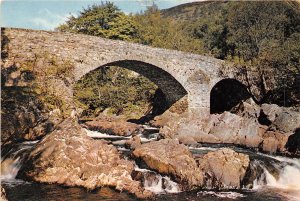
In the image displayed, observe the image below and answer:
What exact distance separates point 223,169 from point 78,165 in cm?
→ 575

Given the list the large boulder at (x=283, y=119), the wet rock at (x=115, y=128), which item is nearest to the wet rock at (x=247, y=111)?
the large boulder at (x=283, y=119)

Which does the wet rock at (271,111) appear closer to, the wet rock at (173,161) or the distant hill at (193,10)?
the wet rock at (173,161)

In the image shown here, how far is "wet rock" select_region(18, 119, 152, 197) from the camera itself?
45.7 feet

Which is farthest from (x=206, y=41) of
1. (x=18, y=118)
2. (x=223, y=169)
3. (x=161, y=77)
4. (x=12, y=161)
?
(x=12, y=161)

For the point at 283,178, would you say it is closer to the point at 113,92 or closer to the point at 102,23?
the point at 113,92

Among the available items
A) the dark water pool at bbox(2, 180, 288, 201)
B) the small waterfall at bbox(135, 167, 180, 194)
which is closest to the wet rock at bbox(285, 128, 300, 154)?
the dark water pool at bbox(2, 180, 288, 201)

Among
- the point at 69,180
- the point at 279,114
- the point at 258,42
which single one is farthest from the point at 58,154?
the point at 258,42

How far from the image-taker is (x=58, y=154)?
14.6m

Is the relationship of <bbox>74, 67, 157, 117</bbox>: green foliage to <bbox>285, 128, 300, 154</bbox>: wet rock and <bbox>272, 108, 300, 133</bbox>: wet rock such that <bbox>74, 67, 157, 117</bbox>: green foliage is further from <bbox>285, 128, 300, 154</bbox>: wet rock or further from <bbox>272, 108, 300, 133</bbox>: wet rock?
<bbox>285, 128, 300, 154</bbox>: wet rock

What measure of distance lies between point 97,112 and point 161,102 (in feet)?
19.1

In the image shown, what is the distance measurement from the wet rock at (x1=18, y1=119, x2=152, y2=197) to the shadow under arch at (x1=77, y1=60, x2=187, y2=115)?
11.1 metres

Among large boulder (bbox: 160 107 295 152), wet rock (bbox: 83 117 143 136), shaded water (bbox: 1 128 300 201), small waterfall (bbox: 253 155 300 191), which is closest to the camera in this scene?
shaded water (bbox: 1 128 300 201)

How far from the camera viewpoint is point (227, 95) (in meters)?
35.4

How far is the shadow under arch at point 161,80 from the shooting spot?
27302mm
